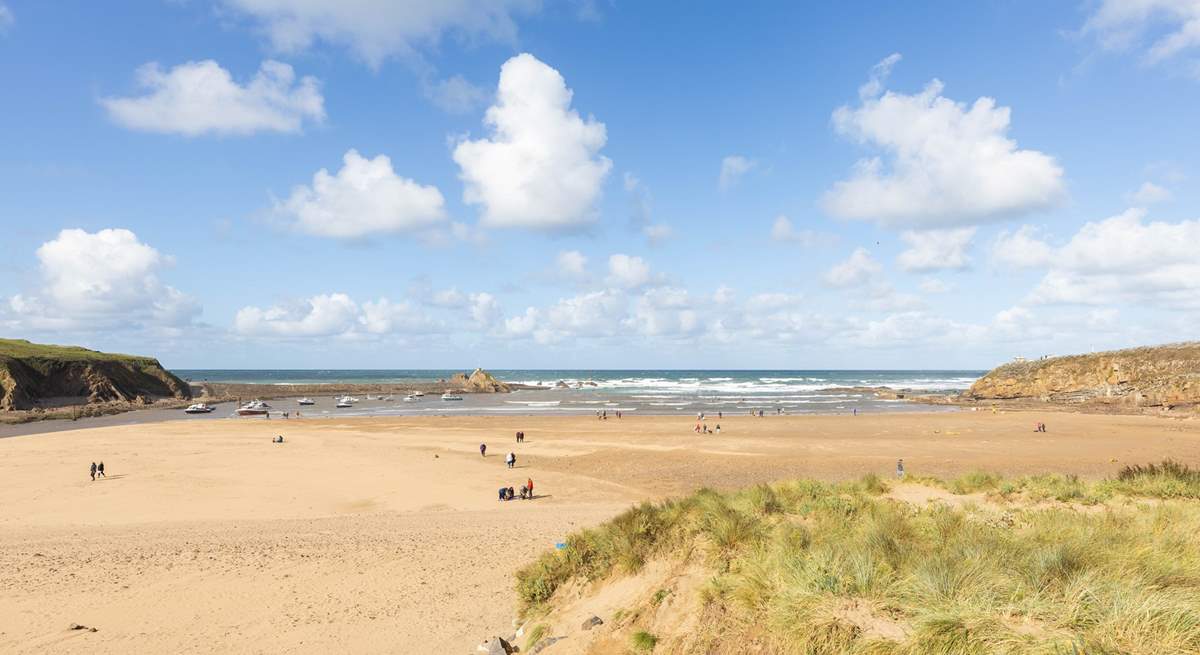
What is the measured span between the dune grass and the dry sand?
4.82 m

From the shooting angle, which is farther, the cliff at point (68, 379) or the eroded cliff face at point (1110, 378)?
the cliff at point (68, 379)

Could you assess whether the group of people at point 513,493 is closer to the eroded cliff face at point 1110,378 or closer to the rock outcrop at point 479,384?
the eroded cliff face at point 1110,378

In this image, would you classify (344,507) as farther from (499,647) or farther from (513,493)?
(499,647)

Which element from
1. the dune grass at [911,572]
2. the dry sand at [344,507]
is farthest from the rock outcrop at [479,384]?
the dune grass at [911,572]

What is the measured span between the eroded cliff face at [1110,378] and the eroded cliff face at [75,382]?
121 m

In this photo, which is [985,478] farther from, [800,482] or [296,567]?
[296,567]

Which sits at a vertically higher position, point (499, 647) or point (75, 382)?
point (75, 382)

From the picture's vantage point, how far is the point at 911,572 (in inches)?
266

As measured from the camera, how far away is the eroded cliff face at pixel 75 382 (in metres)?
63.2

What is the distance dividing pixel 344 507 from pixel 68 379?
74.9 meters

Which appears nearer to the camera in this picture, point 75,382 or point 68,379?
point 68,379

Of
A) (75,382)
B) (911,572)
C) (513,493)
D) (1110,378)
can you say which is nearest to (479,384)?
(75,382)

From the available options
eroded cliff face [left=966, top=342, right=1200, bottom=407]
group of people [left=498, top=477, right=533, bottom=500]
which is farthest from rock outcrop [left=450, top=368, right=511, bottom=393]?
group of people [left=498, top=477, right=533, bottom=500]

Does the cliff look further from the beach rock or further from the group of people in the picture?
the beach rock
